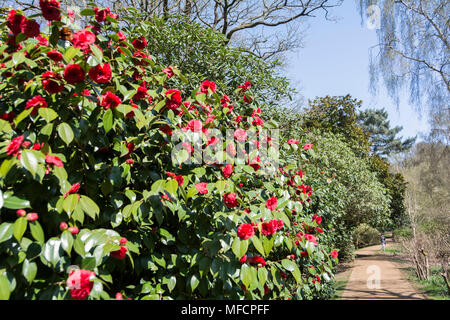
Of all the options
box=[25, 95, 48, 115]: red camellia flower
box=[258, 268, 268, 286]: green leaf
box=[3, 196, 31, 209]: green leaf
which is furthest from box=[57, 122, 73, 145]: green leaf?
box=[258, 268, 268, 286]: green leaf

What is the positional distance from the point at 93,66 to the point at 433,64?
982 centimetres

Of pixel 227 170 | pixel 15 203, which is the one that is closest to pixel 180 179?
pixel 227 170

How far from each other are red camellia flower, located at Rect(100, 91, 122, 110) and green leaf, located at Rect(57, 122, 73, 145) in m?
0.16

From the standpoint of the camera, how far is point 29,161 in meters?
0.84

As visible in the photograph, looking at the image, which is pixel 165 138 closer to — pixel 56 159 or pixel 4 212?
pixel 56 159

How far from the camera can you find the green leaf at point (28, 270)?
0.83 metres

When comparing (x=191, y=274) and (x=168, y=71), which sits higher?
(x=168, y=71)

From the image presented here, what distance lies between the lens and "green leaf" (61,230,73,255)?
86 cm

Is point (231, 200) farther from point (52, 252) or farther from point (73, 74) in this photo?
point (73, 74)

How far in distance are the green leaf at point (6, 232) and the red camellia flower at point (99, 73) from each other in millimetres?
549

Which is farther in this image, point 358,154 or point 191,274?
point 358,154

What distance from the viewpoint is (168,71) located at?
5.13ft

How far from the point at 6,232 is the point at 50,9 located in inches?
30.8
